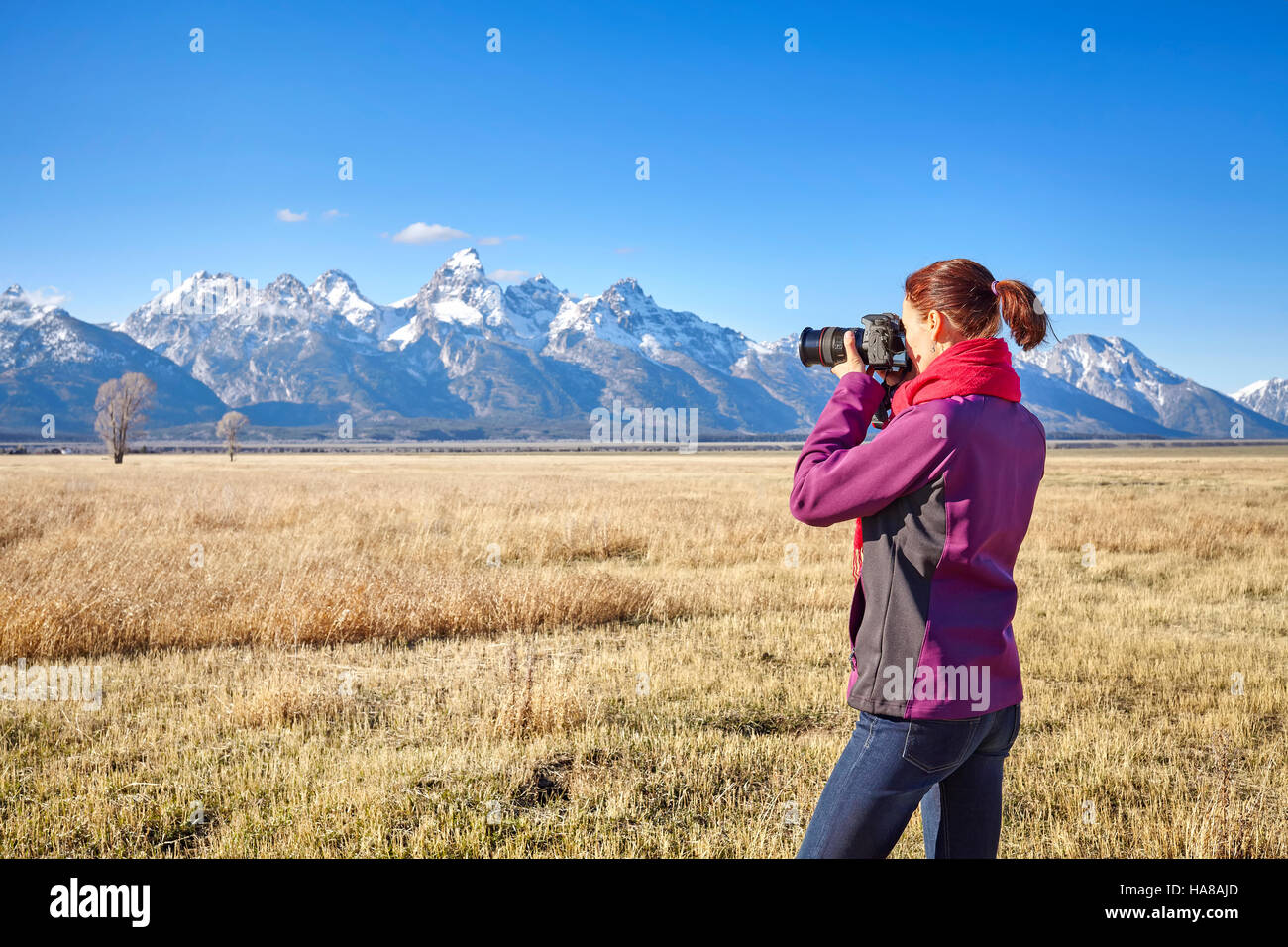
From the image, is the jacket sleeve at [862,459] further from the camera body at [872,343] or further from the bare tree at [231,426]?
the bare tree at [231,426]

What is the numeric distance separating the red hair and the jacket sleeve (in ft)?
1.16

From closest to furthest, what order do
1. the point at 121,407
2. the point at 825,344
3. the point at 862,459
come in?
the point at 862,459 → the point at 825,344 → the point at 121,407

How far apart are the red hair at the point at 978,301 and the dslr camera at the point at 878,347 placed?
15 centimetres

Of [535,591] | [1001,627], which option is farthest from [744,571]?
[1001,627]

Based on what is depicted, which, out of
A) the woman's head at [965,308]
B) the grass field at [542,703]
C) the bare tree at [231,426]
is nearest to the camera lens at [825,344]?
the woman's head at [965,308]

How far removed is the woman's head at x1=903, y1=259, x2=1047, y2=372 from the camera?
236 cm

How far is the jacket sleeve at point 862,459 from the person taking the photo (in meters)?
2.09

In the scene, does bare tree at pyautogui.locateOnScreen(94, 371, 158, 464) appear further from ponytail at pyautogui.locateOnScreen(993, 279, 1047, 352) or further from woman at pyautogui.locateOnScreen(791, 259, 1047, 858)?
ponytail at pyautogui.locateOnScreen(993, 279, 1047, 352)

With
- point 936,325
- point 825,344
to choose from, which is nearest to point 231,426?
point 825,344

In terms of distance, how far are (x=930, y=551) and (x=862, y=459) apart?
34 centimetres

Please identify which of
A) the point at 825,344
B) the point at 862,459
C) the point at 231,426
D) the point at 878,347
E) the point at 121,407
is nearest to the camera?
the point at 862,459

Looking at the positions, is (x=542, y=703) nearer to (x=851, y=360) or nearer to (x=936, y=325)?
(x=851, y=360)

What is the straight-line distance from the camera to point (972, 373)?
2.22 metres

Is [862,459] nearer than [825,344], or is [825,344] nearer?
[862,459]
